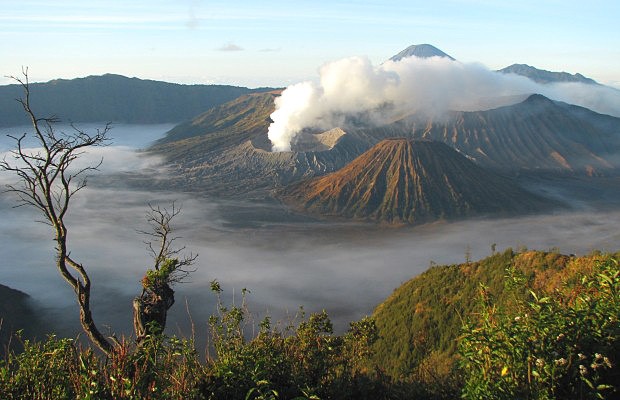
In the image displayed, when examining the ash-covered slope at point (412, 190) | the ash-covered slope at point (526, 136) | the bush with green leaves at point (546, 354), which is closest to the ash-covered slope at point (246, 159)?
the ash-covered slope at point (412, 190)

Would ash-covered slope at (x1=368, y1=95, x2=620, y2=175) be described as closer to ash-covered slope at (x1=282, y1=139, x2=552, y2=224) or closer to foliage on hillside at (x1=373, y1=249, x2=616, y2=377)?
ash-covered slope at (x1=282, y1=139, x2=552, y2=224)

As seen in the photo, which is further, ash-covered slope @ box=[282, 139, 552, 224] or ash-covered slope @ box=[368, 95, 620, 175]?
ash-covered slope @ box=[368, 95, 620, 175]

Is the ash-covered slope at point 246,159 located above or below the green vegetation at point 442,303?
above

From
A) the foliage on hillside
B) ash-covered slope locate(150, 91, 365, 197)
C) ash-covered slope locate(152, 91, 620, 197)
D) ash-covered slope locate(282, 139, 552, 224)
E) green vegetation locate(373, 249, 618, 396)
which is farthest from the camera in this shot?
ash-covered slope locate(152, 91, 620, 197)

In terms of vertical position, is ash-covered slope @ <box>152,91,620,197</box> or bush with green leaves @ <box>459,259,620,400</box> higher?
ash-covered slope @ <box>152,91,620,197</box>

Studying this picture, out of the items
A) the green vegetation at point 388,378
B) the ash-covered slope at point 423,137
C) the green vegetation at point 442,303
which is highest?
the ash-covered slope at point 423,137

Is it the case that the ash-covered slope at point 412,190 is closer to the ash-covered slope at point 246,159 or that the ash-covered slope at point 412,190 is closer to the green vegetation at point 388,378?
the ash-covered slope at point 246,159

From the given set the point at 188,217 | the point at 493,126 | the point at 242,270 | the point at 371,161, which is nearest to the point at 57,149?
the point at 242,270

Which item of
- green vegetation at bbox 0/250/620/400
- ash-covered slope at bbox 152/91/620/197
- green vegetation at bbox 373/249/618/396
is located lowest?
green vegetation at bbox 373/249/618/396

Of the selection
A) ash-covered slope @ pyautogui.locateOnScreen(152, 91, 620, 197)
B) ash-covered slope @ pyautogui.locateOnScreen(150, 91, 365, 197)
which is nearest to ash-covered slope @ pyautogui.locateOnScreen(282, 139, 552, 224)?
ash-covered slope @ pyautogui.locateOnScreen(150, 91, 365, 197)
